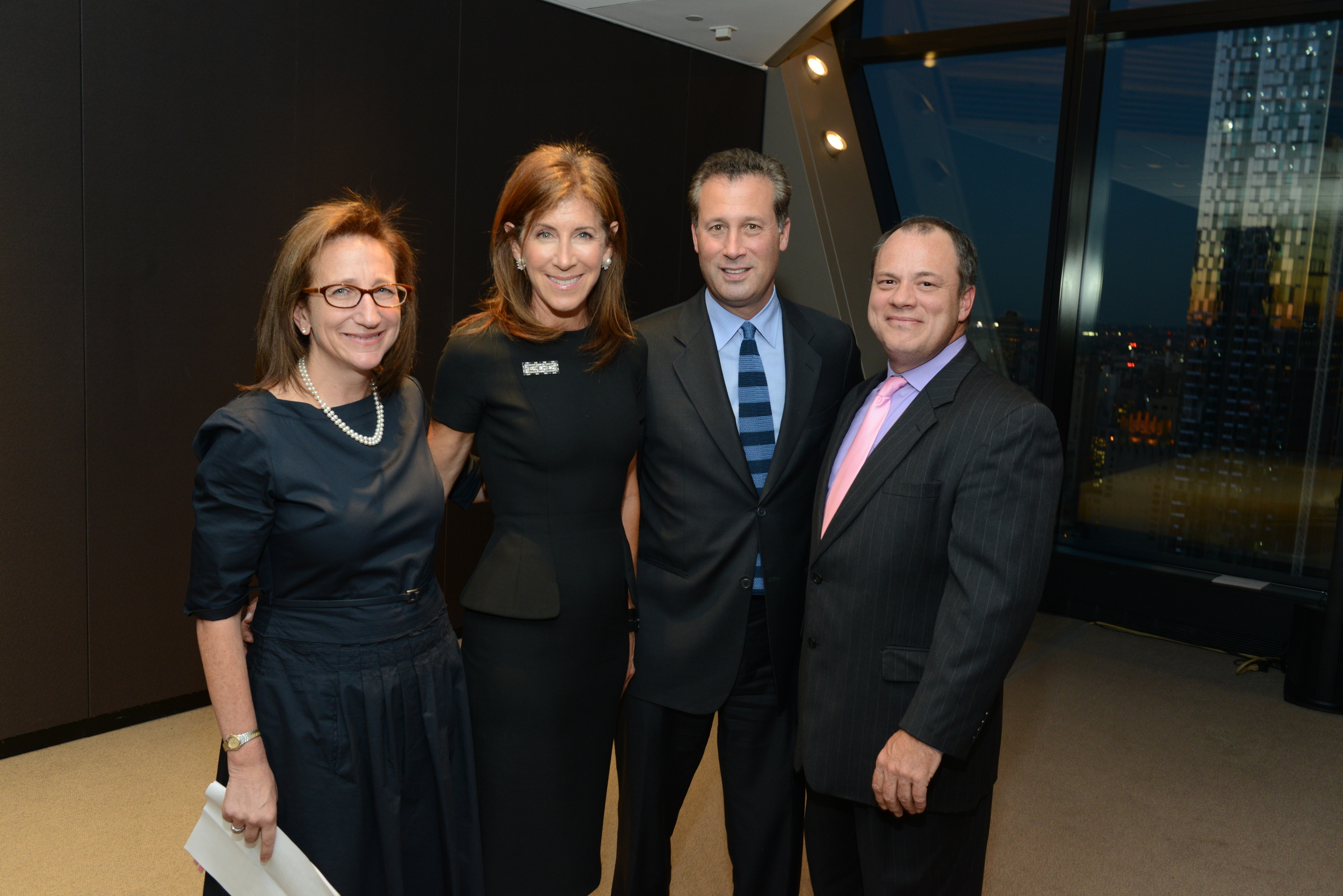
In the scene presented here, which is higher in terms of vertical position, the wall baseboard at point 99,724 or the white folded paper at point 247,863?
the white folded paper at point 247,863

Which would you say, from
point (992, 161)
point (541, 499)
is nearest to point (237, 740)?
point (541, 499)

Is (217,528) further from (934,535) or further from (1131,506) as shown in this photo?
(1131,506)

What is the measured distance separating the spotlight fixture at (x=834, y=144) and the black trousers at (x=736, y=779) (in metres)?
4.78

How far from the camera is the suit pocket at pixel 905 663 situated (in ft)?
6.13

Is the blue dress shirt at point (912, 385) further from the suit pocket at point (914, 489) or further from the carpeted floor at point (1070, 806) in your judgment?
the carpeted floor at point (1070, 806)

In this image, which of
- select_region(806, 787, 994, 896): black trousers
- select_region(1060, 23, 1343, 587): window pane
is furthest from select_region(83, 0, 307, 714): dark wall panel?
select_region(1060, 23, 1343, 587): window pane

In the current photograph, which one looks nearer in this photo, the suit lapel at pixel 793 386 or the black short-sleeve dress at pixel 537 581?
the black short-sleeve dress at pixel 537 581

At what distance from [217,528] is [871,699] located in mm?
1208

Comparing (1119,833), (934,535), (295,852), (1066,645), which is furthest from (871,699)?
(1066,645)

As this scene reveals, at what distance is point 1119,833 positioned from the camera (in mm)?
3443

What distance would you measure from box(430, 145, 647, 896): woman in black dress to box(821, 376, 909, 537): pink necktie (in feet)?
1.42

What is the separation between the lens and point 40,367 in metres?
3.45

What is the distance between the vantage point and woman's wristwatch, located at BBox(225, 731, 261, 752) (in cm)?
160

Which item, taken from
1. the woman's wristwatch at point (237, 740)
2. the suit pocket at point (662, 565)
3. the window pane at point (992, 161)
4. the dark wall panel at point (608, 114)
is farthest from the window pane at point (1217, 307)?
the woman's wristwatch at point (237, 740)
